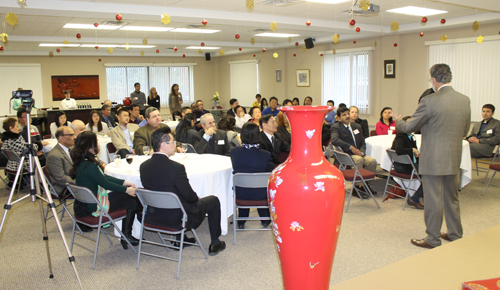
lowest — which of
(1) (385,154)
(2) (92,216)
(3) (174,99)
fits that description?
(2) (92,216)

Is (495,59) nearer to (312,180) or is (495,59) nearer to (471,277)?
(471,277)

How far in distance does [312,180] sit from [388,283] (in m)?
0.87

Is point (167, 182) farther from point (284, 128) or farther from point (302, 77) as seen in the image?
point (302, 77)

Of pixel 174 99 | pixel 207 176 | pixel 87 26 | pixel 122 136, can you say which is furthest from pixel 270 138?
pixel 174 99

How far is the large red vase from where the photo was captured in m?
1.71

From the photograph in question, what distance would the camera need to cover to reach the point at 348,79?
11672mm

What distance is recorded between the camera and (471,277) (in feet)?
7.18

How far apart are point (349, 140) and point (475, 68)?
16.2 feet

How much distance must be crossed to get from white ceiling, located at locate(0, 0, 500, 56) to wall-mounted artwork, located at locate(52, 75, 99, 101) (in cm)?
261

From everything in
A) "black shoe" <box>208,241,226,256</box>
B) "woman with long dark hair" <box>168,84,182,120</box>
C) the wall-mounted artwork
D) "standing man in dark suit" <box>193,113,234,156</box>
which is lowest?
"black shoe" <box>208,241,226,256</box>

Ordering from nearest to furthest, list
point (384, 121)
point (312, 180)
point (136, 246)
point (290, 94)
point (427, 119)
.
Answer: point (312, 180), point (427, 119), point (136, 246), point (384, 121), point (290, 94)

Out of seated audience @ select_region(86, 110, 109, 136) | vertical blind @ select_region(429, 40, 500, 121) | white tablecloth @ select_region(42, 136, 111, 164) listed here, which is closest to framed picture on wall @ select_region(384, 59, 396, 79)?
vertical blind @ select_region(429, 40, 500, 121)

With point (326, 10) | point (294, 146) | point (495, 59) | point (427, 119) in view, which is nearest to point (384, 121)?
point (326, 10)

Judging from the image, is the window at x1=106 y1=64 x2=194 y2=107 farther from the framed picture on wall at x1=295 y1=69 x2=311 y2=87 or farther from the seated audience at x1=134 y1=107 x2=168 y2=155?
the seated audience at x1=134 y1=107 x2=168 y2=155
